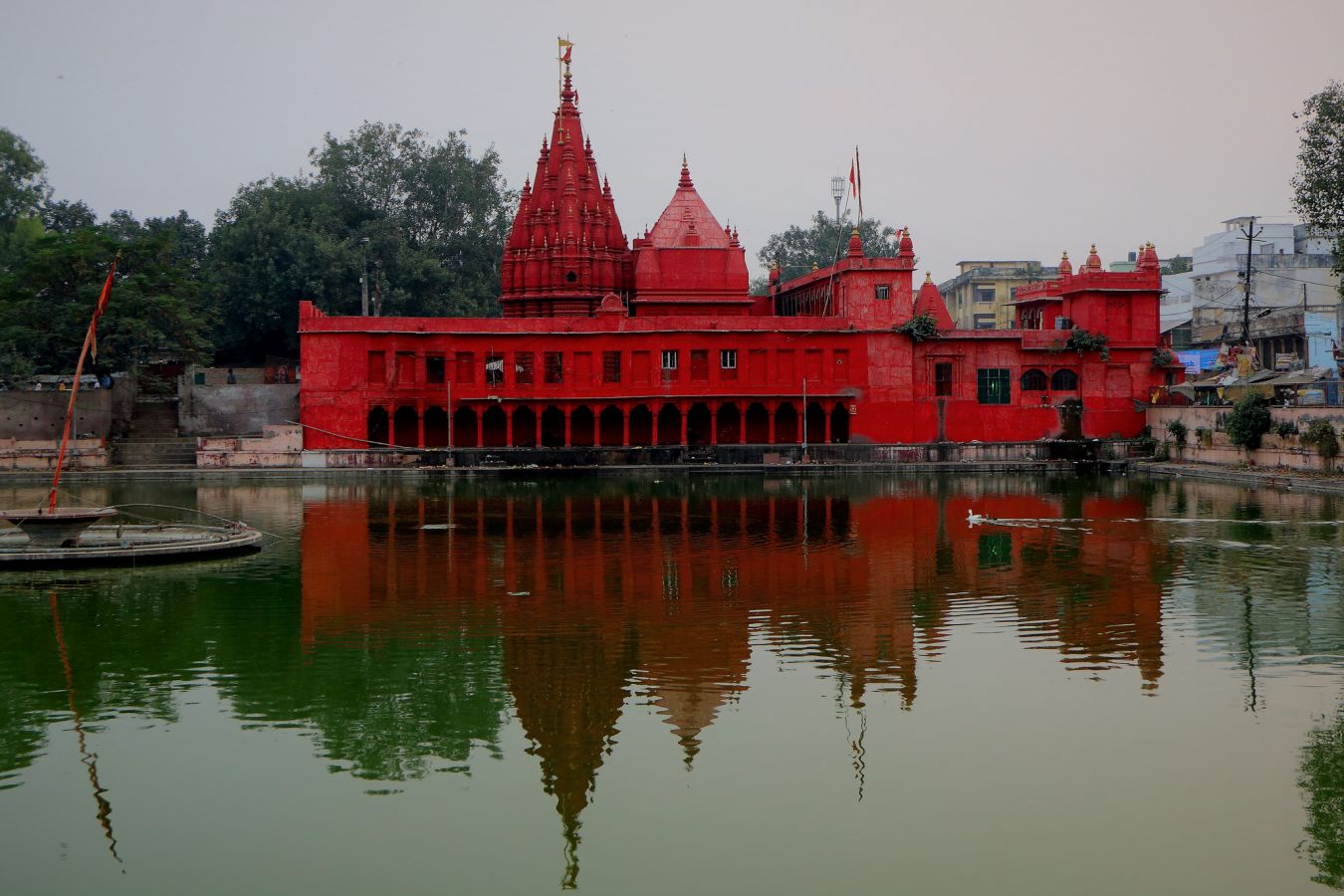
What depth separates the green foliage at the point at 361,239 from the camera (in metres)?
60.3

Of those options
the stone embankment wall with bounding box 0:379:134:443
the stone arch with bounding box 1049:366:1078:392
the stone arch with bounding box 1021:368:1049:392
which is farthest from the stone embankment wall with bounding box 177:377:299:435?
the stone arch with bounding box 1049:366:1078:392

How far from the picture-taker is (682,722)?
1463cm

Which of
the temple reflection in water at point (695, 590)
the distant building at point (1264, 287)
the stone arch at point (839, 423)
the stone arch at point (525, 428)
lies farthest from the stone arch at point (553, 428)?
the distant building at point (1264, 287)

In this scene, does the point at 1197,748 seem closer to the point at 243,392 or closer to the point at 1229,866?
the point at 1229,866

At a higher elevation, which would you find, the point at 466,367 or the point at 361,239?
the point at 361,239

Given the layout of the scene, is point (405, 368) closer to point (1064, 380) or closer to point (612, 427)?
point (612, 427)

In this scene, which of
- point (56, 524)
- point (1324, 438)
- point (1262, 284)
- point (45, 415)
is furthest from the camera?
point (1262, 284)

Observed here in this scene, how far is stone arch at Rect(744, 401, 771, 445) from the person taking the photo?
52.0m

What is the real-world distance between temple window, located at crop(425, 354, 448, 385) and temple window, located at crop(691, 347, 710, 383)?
8875mm

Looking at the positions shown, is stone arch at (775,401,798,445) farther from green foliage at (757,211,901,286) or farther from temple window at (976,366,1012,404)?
green foliage at (757,211,901,286)

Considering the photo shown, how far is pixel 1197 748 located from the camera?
13.6 meters

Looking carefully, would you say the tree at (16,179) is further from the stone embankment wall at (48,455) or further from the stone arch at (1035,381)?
the stone arch at (1035,381)

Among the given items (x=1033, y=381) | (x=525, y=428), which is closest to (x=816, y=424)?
(x=1033, y=381)

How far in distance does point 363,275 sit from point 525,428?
1434 centimetres
